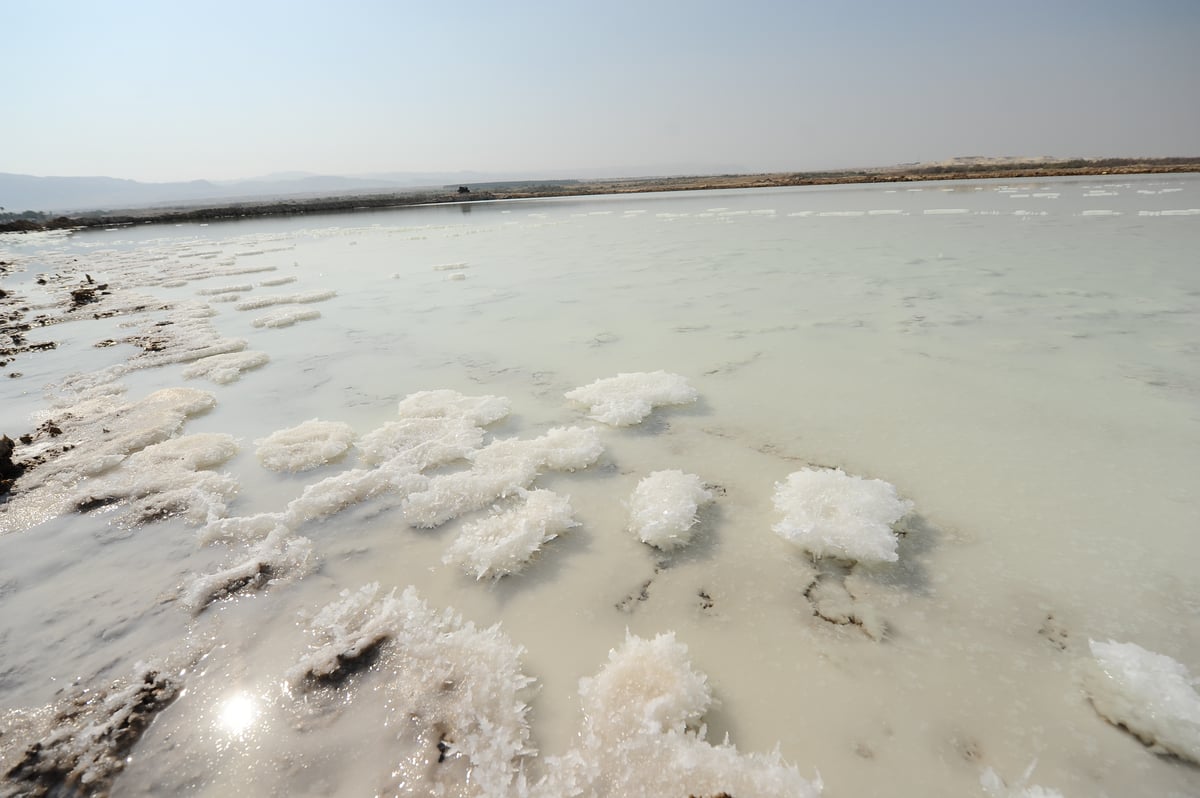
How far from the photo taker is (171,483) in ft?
9.27

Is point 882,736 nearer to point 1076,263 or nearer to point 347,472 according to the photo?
point 347,472

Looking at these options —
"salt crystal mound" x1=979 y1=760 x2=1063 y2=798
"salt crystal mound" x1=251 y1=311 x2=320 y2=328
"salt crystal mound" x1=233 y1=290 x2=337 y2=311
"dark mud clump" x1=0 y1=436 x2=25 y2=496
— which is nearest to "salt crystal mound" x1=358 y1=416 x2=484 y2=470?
"dark mud clump" x1=0 y1=436 x2=25 y2=496

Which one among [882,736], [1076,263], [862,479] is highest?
[1076,263]

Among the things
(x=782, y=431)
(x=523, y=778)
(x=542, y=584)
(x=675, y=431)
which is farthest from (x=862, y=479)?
(x=523, y=778)

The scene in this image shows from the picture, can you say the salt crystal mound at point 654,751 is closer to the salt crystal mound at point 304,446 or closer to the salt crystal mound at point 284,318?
the salt crystal mound at point 304,446

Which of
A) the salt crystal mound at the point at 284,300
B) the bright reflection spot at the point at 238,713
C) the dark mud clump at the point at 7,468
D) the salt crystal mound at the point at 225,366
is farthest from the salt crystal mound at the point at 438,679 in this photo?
the salt crystal mound at the point at 284,300

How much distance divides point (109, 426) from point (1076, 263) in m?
10.7

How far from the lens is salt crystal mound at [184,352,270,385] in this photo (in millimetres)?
4488

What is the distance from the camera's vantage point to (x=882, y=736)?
139 cm

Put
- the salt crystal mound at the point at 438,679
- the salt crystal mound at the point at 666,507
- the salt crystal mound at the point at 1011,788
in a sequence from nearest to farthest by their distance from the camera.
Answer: the salt crystal mound at the point at 1011,788
the salt crystal mound at the point at 438,679
the salt crystal mound at the point at 666,507

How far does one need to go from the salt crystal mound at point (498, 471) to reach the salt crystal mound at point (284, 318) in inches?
188

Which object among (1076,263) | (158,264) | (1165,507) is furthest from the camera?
(158,264)

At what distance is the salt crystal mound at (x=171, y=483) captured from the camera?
2607 millimetres

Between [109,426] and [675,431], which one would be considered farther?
[109,426]
